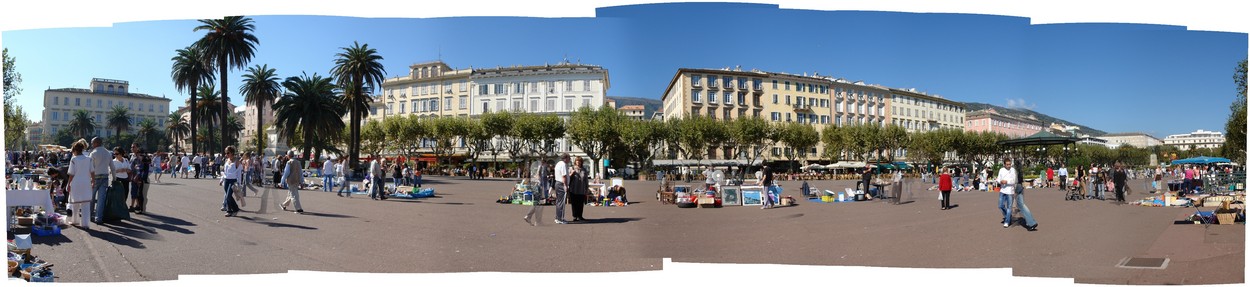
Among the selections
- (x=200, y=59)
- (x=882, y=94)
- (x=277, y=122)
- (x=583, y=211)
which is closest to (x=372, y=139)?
(x=277, y=122)

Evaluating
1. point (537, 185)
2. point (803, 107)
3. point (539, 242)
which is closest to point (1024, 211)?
point (803, 107)

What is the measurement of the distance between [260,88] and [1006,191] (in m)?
9.79

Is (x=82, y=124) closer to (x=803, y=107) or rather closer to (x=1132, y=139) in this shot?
(x=803, y=107)

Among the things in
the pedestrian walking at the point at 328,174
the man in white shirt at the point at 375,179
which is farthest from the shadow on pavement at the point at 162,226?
the man in white shirt at the point at 375,179

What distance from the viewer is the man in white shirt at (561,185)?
889cm

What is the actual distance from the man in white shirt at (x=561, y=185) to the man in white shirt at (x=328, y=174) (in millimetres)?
3050

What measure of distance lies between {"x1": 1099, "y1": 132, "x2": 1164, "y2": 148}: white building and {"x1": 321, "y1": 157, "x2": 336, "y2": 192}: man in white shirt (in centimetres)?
1113

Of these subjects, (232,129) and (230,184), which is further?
(232,129)

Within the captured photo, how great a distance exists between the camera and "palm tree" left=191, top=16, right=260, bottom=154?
6.77m

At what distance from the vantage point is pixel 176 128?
25.1 ft

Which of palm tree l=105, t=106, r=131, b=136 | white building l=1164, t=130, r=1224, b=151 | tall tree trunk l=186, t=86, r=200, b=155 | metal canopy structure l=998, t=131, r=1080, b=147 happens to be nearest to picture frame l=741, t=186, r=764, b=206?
metal canopy structure l=998, t=131, r=1080, b=147

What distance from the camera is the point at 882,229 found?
354 inches

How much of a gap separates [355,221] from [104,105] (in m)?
3.26

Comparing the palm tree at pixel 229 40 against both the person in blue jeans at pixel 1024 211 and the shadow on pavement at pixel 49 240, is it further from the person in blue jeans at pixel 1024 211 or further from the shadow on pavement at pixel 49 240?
the person in blue jeans at pixel 1024 211
